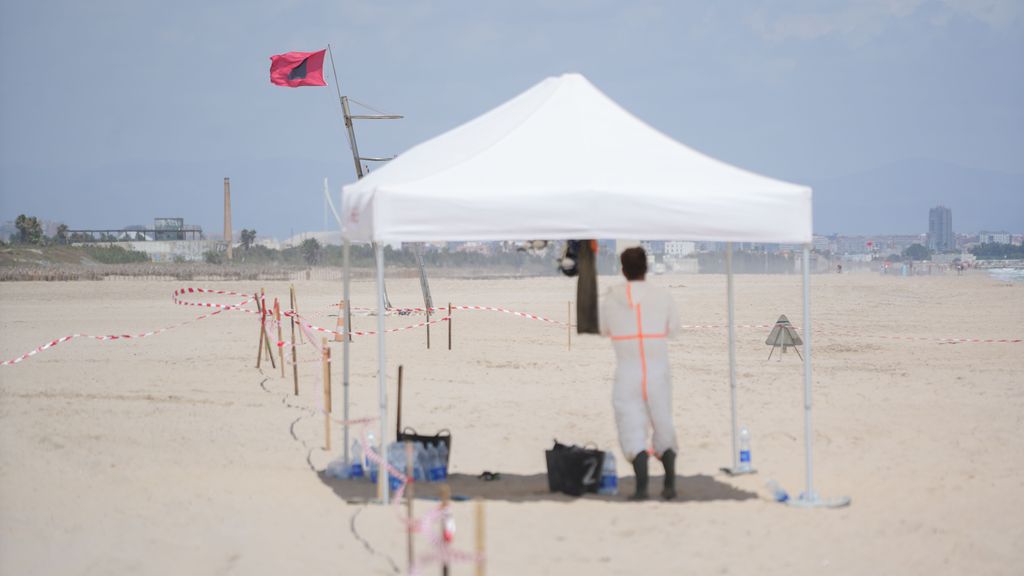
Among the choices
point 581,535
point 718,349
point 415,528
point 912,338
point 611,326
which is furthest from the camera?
point 912,338

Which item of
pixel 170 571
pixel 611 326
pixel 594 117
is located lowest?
pixel 170 571

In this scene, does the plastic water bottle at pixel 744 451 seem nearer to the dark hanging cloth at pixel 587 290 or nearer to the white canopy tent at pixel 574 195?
the white canopy tent at pixel 574 195

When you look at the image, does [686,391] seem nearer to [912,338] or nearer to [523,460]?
[523,460]

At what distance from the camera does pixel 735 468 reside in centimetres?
959

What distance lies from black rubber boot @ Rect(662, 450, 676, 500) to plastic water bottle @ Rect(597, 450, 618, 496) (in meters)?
0.37

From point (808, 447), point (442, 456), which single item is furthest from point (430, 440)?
point (808, 447)

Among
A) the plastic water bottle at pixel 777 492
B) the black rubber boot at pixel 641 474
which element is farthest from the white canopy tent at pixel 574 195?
the black rubber boot at pixel 641 474

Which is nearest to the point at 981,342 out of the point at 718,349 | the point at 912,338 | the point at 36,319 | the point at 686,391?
the point at 912,338

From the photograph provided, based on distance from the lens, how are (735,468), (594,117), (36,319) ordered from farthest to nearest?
1. (36,319)
2. (735,468)
3. (594,117)

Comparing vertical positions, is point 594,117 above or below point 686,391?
above

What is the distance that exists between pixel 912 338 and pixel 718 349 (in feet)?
16.7

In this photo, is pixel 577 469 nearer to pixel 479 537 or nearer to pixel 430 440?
pixel 430 440

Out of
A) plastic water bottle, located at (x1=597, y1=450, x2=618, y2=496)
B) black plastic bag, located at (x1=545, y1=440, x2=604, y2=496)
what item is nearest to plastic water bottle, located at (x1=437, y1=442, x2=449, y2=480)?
black plastic bag, located at (x1=545, y1=440, x2=604, y2=496)

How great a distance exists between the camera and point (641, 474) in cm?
823
